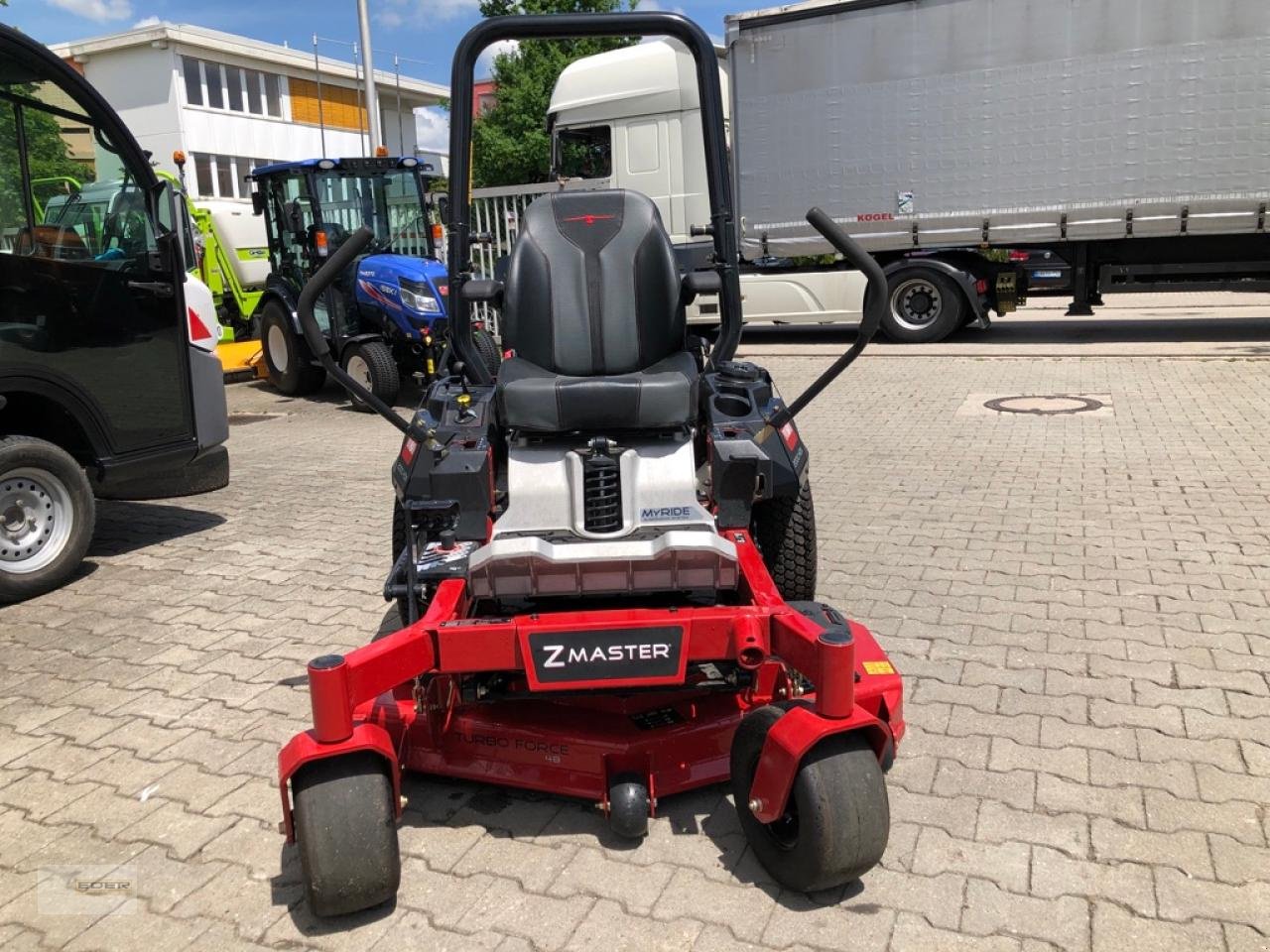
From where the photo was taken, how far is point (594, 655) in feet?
9.32

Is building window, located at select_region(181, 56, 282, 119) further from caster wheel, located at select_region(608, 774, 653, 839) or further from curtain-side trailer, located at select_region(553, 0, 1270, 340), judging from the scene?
caster wheel, located at select_region(608, 774, 653, 839)

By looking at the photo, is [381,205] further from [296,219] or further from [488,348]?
[488,348]

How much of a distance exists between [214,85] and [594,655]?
42424 millimetres

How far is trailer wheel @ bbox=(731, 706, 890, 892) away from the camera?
101 inches

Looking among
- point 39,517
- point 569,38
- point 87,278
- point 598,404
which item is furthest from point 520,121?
point 598,404

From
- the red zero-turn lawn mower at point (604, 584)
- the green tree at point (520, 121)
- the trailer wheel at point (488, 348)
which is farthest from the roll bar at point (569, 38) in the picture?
the green tree at point (520, 121)

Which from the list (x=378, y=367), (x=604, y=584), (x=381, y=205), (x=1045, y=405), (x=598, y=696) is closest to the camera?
(x=604, y=584)

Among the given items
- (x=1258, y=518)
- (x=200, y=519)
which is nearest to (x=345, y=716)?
(x=200, y=519)

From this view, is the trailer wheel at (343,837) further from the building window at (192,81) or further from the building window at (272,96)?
the building window at (272,96)

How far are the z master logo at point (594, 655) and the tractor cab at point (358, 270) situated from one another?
785cm

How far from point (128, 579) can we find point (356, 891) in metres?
3.56

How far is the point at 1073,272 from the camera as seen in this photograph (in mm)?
14023

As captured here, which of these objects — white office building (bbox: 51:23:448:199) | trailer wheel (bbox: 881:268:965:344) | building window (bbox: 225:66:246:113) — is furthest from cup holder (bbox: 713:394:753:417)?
building window (bbox: 225:66:246:113)

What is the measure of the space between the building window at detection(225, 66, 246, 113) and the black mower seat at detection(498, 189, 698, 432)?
135 feet
